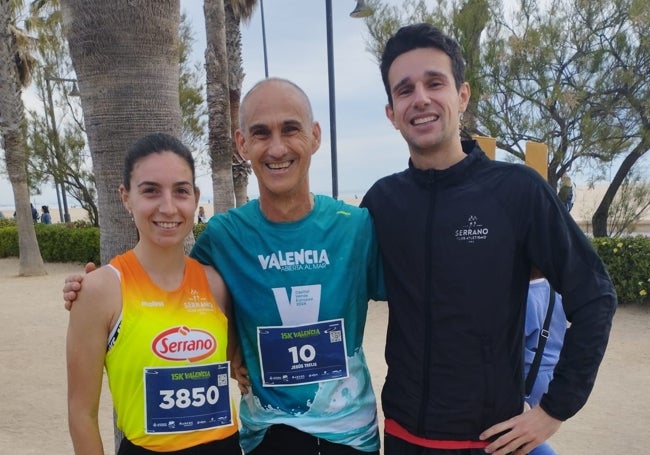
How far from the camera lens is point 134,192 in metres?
2.09

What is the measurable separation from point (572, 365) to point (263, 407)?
115cm

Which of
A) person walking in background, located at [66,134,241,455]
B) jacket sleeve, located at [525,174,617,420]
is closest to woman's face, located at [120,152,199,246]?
person walking in background, located at [66,134,241,455]

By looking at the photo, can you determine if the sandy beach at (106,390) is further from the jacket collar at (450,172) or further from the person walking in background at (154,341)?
the jacket collar at (450,172)

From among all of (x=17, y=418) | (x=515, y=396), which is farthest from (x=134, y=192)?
(x=17, y=418)

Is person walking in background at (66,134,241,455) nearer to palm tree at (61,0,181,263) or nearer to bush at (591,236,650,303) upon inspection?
palm tree at (61,0,181,263)

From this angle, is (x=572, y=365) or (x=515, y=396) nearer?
(x=572, y=365)

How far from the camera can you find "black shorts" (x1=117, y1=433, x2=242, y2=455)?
194 centimetres

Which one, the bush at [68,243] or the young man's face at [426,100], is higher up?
the young man's face at [426,100]

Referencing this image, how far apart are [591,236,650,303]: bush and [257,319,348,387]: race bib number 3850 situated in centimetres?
838

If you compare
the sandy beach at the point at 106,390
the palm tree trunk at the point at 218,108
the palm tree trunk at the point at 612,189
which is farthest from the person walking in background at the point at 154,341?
the palm tree trunk at the point at 612,189

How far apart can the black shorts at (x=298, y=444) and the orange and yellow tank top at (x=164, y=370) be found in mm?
183

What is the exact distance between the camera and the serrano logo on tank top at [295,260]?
2.16m

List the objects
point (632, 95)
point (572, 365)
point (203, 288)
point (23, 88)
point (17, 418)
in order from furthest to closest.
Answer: point (23, 88) < point (632, 95) < point (17, 418) < point (203, 288) < point (572, 365)

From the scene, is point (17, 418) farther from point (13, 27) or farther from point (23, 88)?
point (23, 88)
